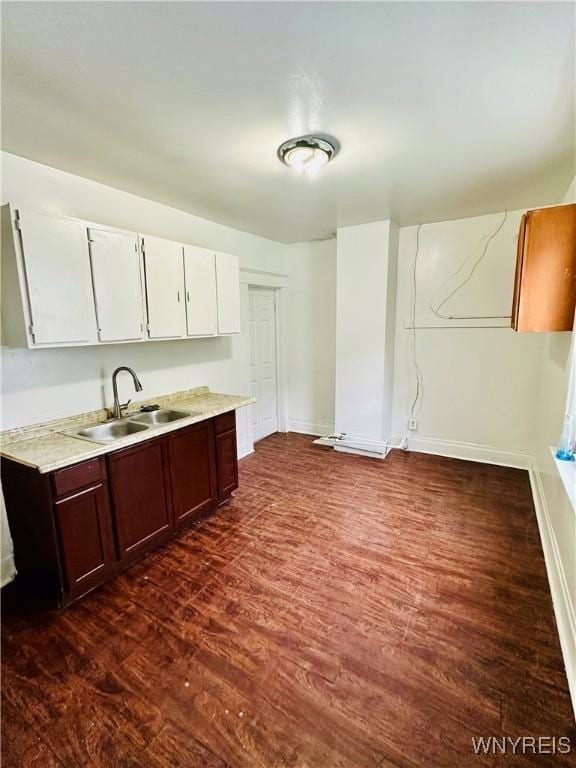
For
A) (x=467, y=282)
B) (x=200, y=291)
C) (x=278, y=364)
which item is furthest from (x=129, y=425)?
(x=467, y=282)

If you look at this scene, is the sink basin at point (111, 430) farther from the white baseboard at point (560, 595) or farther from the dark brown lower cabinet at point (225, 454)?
the white baseboard at point (560, 595)

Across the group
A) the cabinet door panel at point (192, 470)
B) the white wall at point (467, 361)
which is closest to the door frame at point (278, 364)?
the white wall at point (467, 361)

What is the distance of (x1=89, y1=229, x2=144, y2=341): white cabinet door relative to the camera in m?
2.19

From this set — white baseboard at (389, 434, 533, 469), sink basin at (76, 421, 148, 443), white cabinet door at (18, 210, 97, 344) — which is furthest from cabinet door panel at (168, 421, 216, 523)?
white baseboard at (389, 434, 533, 469)

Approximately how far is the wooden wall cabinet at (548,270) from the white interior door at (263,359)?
2.95 metres

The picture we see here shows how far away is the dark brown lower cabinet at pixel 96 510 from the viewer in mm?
1874

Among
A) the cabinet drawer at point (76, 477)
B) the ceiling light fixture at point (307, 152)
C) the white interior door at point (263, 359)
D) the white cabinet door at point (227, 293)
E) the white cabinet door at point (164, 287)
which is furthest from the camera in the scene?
the white interior door at point (263, 359)

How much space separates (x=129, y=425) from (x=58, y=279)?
44.0 inches

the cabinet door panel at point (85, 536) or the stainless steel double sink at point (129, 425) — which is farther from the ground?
the stainless steel double sink at point (129, 425)

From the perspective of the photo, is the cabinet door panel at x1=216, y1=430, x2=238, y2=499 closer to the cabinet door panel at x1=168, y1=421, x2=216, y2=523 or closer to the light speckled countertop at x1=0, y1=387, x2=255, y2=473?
the cabinet door panel at x1=168, y1=421, x2=216, y2=523

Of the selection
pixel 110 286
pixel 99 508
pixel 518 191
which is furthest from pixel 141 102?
pixel 518 191

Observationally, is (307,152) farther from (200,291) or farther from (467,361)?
(467,361)

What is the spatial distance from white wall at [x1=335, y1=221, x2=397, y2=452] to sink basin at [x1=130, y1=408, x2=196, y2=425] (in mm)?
2047

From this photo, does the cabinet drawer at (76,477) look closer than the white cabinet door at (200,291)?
Yes
